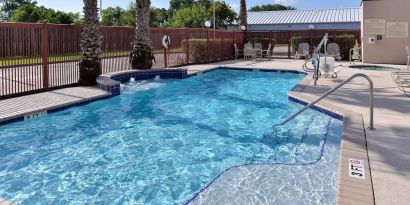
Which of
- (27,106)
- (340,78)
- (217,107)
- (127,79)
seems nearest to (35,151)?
(27,106)

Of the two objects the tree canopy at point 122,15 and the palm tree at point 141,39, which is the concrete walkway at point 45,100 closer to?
the palm tree at point 141,39

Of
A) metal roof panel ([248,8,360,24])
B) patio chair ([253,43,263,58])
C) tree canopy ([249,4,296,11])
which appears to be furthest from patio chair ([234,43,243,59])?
tree canopy ([249,4,296,11])

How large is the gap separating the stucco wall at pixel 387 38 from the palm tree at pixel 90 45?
1240 centimetres

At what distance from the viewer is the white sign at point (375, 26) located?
1694 centimetres

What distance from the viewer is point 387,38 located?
16938mm

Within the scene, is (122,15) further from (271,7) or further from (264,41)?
(271,7)

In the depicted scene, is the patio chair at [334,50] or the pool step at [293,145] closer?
the pool step at [293,145]

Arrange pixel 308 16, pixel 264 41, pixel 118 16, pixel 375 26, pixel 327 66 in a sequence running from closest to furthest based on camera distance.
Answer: pixel 327 66 → pixel 375 26 → pixel 264 41 → pixel 308 16 → pixel 118 16

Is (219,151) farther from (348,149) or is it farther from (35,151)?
(35,151)

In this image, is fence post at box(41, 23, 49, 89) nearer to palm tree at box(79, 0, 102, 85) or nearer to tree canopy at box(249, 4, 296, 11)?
palm tree at box(79, 0, 102, 85)

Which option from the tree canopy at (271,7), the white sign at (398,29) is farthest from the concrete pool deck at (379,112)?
the tree canopy at (271,7)

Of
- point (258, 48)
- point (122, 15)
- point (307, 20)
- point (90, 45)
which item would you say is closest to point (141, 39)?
point (90, 45)

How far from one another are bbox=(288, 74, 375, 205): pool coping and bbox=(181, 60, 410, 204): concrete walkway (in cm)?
7

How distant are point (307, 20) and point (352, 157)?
171ft
